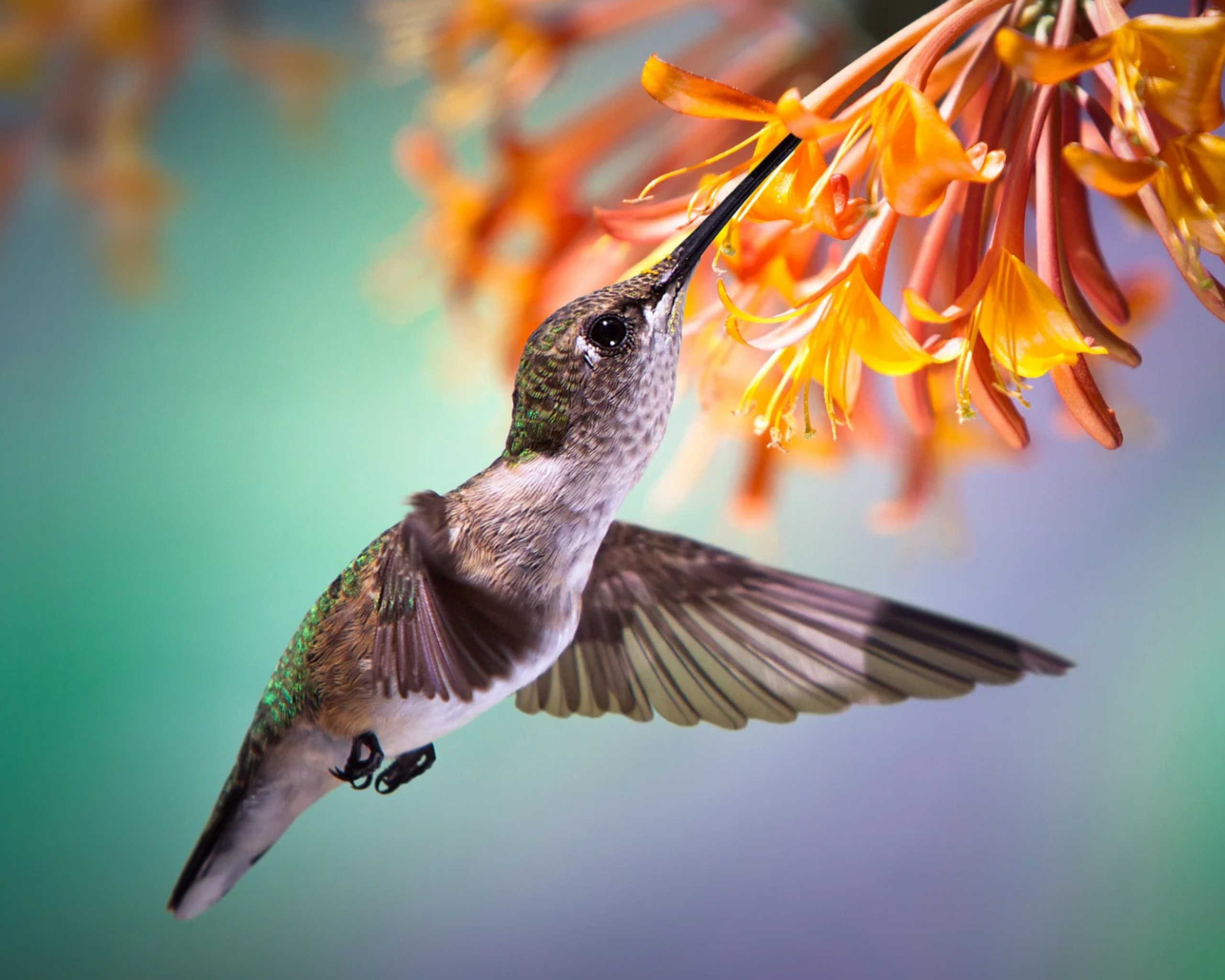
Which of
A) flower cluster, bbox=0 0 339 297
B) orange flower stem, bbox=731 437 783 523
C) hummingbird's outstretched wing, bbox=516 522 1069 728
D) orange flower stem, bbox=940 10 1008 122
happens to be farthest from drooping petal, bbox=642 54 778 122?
flower cluster, bbox=0 0 339 297

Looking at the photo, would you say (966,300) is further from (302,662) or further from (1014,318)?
(302,662)

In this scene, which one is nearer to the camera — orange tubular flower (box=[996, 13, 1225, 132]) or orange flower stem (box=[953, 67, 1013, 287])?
orange tubular flower (box=[996, 13, 1225, 132])

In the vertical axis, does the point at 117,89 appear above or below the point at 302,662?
above

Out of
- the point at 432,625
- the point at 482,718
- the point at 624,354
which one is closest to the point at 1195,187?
the point at 624,354

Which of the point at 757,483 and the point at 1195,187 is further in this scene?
the point at 757,483

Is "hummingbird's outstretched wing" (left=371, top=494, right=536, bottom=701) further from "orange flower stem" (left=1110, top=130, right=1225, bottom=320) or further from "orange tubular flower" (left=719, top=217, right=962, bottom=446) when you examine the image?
"orange flower stem" (left=1110, top=130, right=1225, bottom=320)

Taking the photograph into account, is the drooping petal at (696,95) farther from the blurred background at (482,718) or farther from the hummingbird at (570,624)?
the blurred background at (482,718)

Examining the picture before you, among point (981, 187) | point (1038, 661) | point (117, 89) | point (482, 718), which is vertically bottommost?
point (1038, 661)
